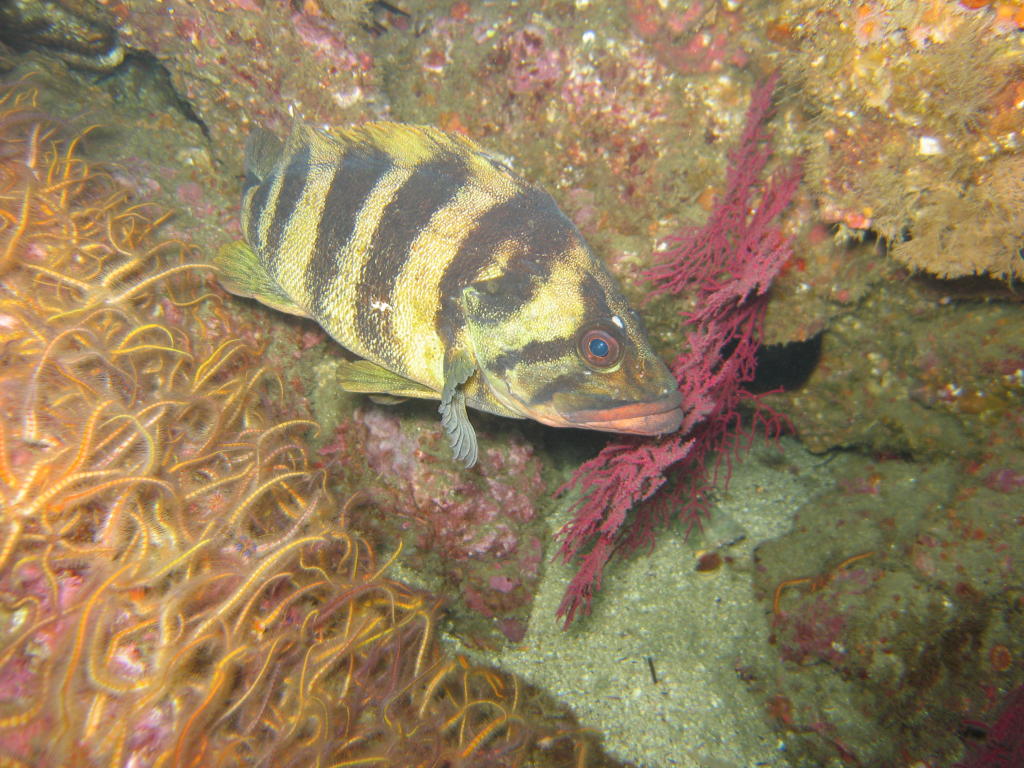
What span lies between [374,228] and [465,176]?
0.64 metres

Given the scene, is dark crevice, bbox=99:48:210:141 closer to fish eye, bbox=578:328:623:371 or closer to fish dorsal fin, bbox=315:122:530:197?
fish dorsal fin, bbox=315:122:530:197

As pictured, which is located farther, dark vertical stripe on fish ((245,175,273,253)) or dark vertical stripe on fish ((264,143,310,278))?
dark vertical stripe on fish ((245,175,273,253))

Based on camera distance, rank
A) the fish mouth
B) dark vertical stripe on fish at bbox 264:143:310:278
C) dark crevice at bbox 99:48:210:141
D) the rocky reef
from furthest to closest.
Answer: dark crevice at bbox 99:48:210:141 < dark vertical stripe on fish at bbox 264:143:310:278 < the fish mouth < the rocky reef

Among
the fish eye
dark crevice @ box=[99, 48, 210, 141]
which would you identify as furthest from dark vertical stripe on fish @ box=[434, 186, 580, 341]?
dark crevice @ box=[99, 48, 210, 141]

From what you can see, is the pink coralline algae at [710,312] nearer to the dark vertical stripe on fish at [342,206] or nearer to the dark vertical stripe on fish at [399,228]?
the dark vertical stripe on fish at [399,228]

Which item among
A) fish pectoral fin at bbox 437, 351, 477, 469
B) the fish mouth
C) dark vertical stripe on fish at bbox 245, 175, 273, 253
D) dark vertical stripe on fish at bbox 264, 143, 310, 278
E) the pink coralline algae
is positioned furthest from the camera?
the pink coralline algae

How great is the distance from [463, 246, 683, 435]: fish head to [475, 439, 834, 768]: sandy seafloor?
2341 millimetres

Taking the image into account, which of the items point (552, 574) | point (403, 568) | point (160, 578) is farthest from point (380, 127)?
point (552, 574)

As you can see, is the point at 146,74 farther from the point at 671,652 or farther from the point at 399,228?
the point at 671,652

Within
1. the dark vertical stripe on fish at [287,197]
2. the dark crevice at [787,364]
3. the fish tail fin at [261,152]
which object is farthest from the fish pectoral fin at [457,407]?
the dark crevice at [787,364]

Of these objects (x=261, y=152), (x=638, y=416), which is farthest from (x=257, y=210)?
(x=638, y=416)

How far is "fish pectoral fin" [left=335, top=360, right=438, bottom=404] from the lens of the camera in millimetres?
3006

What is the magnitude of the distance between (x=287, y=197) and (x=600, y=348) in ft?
7.54

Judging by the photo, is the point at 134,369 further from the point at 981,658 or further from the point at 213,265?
the point at 981,658
